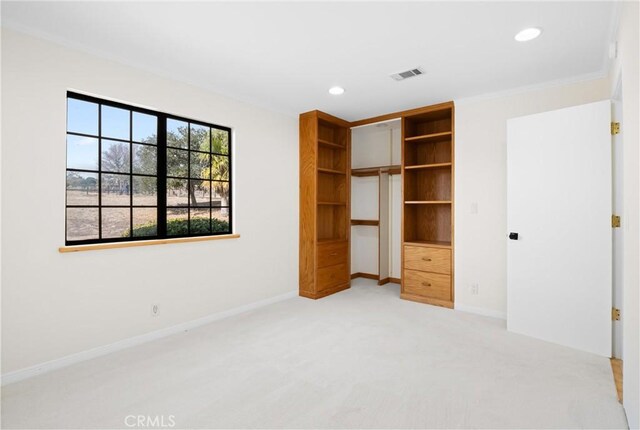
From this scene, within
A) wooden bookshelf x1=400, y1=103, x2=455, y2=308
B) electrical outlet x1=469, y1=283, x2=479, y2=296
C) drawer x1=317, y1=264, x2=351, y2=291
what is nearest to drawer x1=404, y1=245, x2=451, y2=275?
wooden bookshelf x1=400, y1=103, x2=455, y2=308

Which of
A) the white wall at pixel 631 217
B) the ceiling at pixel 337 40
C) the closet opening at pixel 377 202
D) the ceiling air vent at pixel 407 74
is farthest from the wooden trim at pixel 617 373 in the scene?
the closet opening at pixel 377 202

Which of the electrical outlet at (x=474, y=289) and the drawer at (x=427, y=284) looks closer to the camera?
the electrical outlet at (x=474, y=289)

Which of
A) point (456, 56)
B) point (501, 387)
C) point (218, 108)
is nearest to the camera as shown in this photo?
point (501, 387)

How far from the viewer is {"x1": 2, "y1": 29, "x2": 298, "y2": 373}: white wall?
92.7 inches

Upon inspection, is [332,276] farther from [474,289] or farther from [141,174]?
[141,174]

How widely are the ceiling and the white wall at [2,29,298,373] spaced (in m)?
0.20

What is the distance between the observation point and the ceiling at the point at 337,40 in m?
2.23

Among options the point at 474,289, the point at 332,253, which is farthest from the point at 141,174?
the point at 474,289

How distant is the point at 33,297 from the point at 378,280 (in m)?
4.24

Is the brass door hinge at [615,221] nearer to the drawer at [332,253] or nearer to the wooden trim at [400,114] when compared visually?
the wooden trim at [400,114]

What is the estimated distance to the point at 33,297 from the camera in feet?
8.00

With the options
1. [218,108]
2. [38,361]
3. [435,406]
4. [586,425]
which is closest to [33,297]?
[38,361]

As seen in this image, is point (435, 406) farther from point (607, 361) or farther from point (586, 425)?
point (607, 361)

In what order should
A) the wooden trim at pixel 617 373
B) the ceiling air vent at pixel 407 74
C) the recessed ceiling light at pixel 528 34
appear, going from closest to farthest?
the wooden trim at pixel 617 373 → the recessed ceiling light at pixel 528 34 → the ceiling air vent at pixel 407 74
